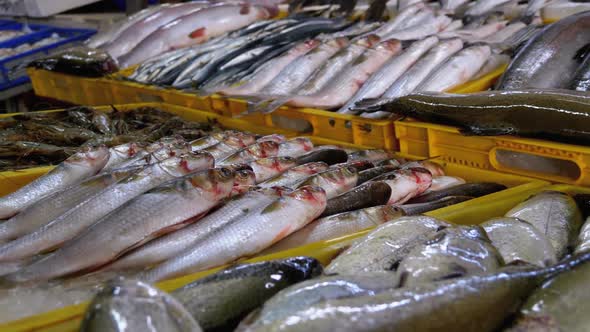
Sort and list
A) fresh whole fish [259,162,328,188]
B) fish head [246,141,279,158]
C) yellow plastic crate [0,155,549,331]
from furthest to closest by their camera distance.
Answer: fish head [246,141,279,158] → fresh whole fish [259,162,328,188] → yellow plastic crate [0,155,549,331]

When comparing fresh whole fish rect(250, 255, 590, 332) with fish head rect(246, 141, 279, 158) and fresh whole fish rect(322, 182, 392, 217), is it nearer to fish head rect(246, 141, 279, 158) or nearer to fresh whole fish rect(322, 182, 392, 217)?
fresh whole fish rect(322, 182, 392, 217)

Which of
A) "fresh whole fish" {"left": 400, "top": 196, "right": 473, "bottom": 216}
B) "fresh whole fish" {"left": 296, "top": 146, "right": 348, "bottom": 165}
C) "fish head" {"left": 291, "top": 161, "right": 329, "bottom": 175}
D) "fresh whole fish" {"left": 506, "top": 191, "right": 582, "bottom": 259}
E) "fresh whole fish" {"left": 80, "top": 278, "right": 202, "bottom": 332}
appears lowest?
"fresh whole fish" {"left": 400, "top": 196, "right": 473, "bottom": 216}

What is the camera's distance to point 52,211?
2801 mm

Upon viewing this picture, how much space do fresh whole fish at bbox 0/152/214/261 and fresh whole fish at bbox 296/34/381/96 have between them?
1449mm

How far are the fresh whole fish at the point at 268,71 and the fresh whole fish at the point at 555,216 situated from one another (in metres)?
2.48

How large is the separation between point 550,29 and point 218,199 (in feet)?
8.34

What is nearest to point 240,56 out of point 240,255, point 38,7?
point 240,255

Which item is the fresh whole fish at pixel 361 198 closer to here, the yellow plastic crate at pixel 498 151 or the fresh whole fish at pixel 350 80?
the yellow plastic crate at pixel 498 151

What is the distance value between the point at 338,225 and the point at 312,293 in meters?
0.95

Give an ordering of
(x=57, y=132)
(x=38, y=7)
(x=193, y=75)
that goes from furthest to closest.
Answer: (x=38, y=7) → (x=193, y=75) → (x=57, y=132)

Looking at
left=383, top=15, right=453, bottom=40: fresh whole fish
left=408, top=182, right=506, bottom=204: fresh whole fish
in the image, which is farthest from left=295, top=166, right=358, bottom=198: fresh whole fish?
left=383, top=15, right=453, bottom=40: fresh whole fish

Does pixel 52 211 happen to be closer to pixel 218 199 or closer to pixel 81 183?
pixel 81 183

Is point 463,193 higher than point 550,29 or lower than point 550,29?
lower

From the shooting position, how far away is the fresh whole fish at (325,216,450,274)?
2.00 meters
